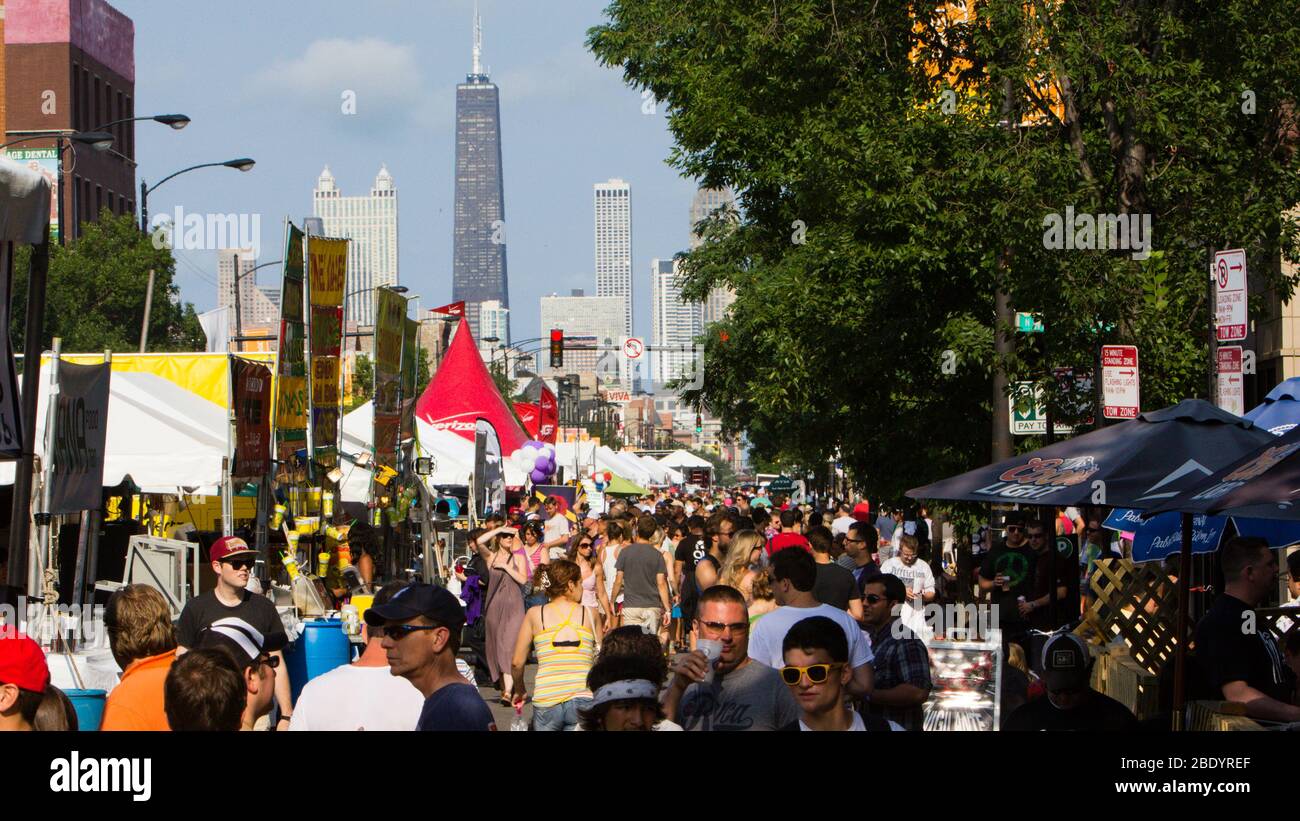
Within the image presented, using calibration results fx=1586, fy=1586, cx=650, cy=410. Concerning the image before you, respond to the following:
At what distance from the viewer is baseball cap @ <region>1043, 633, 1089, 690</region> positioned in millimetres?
6871

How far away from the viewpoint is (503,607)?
15.6 m

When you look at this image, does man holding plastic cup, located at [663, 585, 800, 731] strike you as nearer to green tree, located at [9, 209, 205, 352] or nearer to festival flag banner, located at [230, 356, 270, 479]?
festival flag banner, located at [230, 356, 270, 479]

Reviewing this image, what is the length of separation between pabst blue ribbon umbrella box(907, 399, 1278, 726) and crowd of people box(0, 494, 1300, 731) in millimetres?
589

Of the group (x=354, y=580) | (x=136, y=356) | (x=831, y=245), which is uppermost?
(x=831, y=245)

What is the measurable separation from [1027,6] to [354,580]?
876cm

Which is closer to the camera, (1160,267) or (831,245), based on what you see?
(1160,267)

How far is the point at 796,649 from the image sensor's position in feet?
18.0

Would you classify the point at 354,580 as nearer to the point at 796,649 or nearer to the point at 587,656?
the point at 587,656

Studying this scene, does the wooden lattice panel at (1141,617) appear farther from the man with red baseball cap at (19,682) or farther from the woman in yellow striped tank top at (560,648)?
the man with red baseball cap at (19,682)

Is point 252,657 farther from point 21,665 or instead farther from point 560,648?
point 560,648

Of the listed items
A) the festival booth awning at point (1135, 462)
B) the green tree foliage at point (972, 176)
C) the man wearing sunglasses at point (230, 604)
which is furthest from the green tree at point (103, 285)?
the festival booth awning at point (1135, 462)

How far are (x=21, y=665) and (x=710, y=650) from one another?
277 cm
